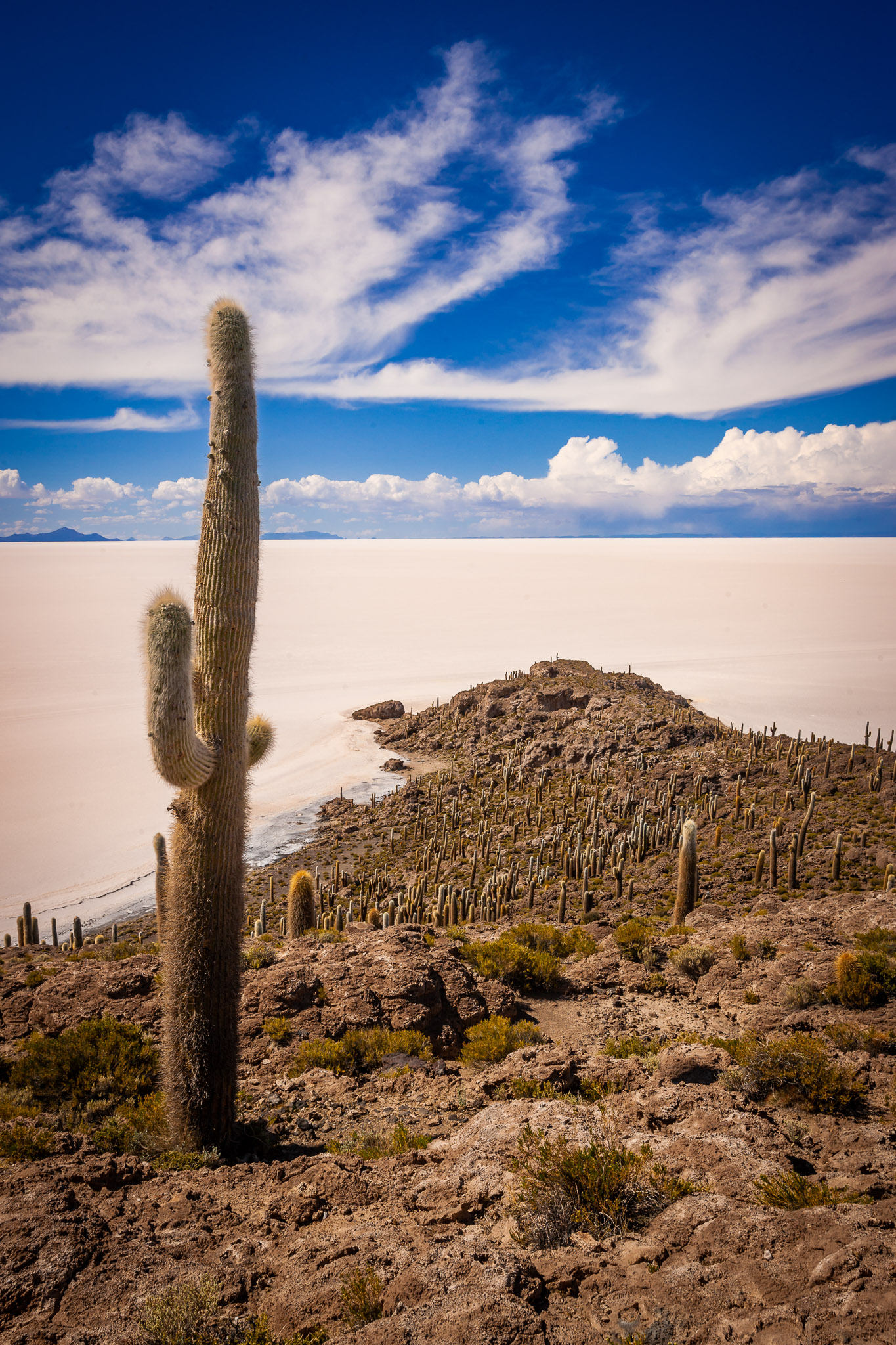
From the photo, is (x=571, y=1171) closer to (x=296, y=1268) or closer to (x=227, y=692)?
(x=296, y=1268)

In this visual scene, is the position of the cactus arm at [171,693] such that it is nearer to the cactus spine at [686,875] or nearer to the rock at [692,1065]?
the rock at [692,1065]

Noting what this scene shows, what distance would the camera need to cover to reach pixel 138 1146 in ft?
18.7

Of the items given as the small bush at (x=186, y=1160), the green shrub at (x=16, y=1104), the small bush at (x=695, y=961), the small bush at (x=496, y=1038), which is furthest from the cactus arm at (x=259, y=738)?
the small bush at (x=695, y=961)

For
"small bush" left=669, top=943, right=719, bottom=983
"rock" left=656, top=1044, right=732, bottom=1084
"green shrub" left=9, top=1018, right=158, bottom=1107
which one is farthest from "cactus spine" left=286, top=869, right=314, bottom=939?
"rock" left=656, top=1044, right=732, bottom=1084

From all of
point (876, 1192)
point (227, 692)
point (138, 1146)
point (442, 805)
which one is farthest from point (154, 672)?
point (442, 805)

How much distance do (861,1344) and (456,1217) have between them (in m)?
2.44

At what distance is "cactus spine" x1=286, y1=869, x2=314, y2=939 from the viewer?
1438 cm

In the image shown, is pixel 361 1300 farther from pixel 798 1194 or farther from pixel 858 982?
pixel 858 982

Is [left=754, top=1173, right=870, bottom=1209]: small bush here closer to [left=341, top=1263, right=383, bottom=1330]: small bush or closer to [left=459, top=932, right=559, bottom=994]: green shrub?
[left=341, top=1263, right=383, bottom=1330]: small bush

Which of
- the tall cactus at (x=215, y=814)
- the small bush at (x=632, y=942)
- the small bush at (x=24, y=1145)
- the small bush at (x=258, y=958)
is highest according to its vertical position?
the tall cactus at (x=215, y=814)

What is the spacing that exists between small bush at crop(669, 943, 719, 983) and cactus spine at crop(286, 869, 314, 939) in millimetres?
7609

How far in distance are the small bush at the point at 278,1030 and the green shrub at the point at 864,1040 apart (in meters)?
6.17

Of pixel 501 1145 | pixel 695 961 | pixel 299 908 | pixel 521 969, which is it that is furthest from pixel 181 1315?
pixel 299 908

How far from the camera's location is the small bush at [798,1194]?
3.92 m
